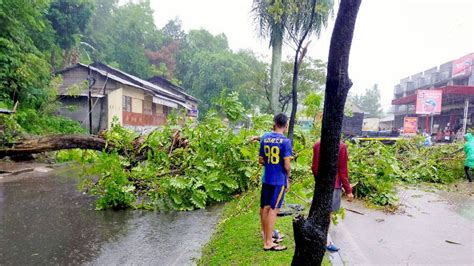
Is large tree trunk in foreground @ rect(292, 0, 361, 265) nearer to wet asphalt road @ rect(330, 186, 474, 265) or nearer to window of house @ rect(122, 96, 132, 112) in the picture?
wet asphalt road @ rect(330, 186, 474, 265)

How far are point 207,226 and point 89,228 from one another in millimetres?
2184

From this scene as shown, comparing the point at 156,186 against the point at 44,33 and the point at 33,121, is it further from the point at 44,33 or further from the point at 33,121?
the point at 44,33

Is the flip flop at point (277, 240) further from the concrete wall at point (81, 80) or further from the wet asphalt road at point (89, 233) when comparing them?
the concrete wall at point (81, 80)

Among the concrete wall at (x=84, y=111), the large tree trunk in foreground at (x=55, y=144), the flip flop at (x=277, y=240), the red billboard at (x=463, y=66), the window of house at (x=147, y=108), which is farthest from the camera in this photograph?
the red billboard at (x=463, y=66)

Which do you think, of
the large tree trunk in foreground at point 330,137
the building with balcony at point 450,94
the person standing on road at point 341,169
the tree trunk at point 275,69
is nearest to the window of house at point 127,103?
the tree trunk at point 275,69

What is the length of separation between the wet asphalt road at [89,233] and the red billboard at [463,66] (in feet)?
127

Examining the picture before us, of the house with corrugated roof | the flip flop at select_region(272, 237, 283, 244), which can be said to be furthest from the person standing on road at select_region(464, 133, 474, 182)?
the house with corrugated roof

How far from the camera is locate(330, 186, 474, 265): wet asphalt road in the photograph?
13.6 feet

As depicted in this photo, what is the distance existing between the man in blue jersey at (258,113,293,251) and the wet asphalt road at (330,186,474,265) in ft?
3.15

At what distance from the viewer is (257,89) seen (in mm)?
32344

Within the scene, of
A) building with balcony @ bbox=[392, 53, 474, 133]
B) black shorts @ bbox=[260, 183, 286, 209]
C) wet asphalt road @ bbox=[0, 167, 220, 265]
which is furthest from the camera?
building with balcony @ bbox=[392, 53, 474, 133]

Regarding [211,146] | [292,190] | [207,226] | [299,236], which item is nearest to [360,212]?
[292,190]

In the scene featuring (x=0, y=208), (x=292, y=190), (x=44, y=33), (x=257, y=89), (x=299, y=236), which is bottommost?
(x=0, y=208)

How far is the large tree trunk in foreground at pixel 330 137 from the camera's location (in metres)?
2.48
